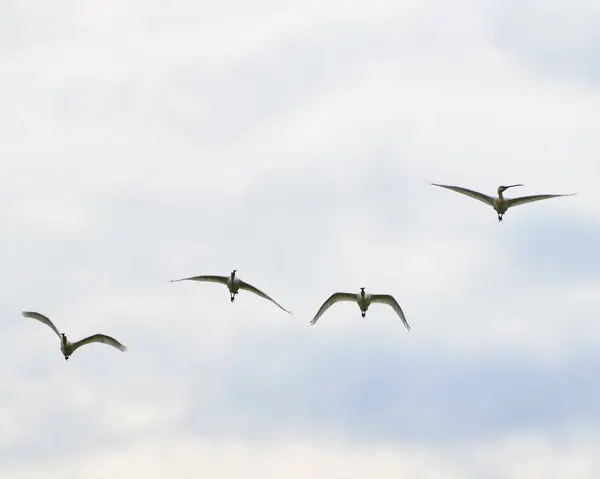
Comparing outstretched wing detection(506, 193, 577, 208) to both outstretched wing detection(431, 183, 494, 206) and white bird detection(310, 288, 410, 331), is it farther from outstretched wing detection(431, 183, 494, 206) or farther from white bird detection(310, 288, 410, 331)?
white bird detection(310, 288, 410, 331)

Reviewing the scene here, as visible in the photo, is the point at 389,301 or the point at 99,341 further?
the point at 99,341

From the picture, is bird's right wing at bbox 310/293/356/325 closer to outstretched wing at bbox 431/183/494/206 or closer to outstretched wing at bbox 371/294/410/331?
outstretched wing at bbox 371/294/410/331

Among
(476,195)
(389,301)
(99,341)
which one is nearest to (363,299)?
(389,301)

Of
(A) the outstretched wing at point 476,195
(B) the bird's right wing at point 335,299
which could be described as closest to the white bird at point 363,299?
(B) the bird's right wing at point 335,299

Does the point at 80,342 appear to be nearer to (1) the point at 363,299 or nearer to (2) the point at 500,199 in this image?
(1) the point at 363,299

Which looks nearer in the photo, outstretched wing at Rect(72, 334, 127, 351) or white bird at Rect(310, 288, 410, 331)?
white bird at Rect(310, 288, 410, 331)

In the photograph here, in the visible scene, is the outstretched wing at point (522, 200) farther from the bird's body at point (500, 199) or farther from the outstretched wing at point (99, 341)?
the outstretched wing at point (99, 341)

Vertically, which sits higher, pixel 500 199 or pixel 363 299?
pixel 500 199

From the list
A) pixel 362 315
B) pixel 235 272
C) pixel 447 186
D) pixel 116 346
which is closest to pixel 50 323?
pixel 116 346

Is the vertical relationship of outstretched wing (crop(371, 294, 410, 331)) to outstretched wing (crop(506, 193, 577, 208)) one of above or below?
below

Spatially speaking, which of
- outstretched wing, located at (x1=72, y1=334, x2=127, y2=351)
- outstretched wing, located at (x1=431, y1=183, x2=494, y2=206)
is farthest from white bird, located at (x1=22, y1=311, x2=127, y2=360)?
outstretched wing, located at (x1=431, y1=183, x2=494, y2=206)

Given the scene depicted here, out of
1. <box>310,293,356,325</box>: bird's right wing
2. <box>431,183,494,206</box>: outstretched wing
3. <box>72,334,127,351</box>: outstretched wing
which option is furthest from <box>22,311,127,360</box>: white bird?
<box>431,183,494,206</box>: outstretched wing

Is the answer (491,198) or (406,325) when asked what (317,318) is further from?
(491,198)

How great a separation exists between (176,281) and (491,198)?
2466 centimetres
